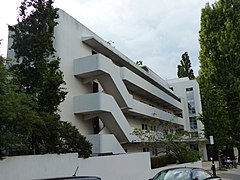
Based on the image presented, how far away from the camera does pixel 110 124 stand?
21422 mm

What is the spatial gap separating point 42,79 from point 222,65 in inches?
870

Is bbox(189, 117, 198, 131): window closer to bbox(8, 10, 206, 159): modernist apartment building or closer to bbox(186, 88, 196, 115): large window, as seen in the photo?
bbox(186, 88, 196, 115): large window

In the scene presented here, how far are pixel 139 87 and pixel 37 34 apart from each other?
16.0 metres

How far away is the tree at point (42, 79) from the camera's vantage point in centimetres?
1215

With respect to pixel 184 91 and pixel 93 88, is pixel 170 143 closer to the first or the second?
pixel 93 88

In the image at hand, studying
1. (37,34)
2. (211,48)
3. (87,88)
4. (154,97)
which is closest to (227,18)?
(211,48)

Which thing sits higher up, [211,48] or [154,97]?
[211,48]

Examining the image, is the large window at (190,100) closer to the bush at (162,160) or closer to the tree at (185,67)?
the tree at (185,67)

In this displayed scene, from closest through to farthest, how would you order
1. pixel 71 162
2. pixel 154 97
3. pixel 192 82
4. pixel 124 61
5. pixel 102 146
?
pixel 71 162 < pixel 102 146 < pixel 124 61 < pixel 154 97 < pixel 192 82

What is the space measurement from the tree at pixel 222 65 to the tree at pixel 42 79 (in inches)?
757

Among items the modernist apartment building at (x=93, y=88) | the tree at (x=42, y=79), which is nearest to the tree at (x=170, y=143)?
the modernist apartment building at (x=93, y=88)

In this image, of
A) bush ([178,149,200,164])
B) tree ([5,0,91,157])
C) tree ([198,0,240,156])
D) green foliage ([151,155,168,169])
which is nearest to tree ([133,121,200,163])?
bush ([178,149,200,164])

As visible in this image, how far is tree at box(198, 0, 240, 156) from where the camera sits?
2845 cm

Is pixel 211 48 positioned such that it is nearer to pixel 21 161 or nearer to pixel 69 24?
pixel 69 24
